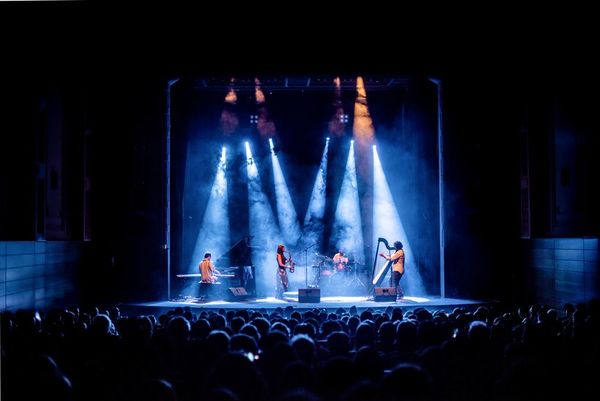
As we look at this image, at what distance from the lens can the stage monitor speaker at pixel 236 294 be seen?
13867mm

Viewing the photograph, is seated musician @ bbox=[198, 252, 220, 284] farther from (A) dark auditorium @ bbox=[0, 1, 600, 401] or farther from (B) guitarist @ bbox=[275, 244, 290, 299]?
(B) guitarist @ bbox=[275, 244, 290, 299]

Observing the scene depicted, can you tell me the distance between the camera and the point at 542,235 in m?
13.1

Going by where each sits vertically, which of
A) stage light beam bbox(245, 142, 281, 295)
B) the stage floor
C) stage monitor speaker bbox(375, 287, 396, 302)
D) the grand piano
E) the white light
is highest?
the white light

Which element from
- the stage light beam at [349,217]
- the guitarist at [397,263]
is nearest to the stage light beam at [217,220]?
the stage light beam at [349,217]

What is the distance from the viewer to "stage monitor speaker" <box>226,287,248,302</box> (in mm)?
13867

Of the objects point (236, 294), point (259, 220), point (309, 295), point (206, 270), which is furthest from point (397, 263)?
point (259, 220)

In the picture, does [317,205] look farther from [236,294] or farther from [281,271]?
[236,294]

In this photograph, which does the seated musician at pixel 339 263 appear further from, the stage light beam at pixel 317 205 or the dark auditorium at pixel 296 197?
the stage light beam at pixel 317 205

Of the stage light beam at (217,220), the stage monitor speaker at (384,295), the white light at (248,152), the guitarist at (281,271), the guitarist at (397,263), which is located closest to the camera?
the stage monitor speaker at (384,295)

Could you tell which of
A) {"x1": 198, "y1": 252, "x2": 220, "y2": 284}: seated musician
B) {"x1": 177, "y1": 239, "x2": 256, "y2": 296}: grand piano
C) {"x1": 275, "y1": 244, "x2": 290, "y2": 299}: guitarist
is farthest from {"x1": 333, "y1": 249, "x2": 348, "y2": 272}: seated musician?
{"x1": 198, "y1": 252, "x2": 220, "y2": 284}: seated musician

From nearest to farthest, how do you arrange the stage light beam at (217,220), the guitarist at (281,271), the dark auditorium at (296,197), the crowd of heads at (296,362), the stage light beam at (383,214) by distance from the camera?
the crowd of heads at (296,362), the dark auditorium at (296,197), the guitarist at (281,271), the stage light beam at (383,214), the stage light beam at (217,220)

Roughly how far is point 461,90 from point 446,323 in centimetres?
880

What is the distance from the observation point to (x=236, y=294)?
13906 millimetres

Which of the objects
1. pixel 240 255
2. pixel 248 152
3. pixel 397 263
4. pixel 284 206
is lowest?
pixel 397 263
